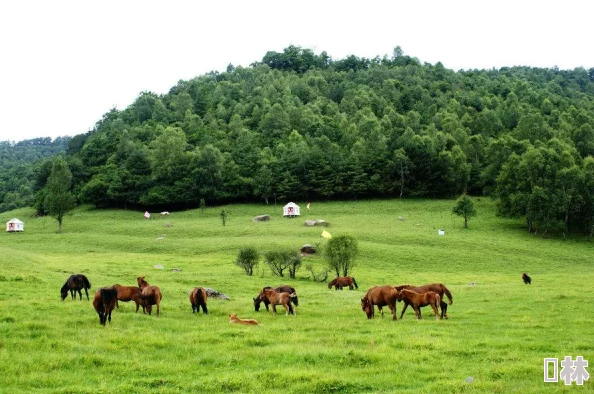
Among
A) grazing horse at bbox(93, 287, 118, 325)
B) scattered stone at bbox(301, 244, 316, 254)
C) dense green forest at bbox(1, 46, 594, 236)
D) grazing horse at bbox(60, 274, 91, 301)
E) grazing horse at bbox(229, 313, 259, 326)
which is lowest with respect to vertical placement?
scattered stone at bbox(301, 244, 316, 254)

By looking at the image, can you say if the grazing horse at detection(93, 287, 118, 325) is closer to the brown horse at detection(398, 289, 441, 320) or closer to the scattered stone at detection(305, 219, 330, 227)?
the brown horse at detection(398, 289, 441, 320)

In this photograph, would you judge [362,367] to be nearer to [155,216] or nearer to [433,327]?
[433,327]

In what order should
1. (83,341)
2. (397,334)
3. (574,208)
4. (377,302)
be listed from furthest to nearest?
1. (574,208)
2. (377,302)
3. (397,334)
4. (83,341)

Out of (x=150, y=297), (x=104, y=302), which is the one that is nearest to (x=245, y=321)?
(x=150, y=297)

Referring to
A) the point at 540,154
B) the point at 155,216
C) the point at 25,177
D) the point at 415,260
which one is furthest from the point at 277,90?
the point at 415,260

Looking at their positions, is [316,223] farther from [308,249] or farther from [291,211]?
[308,249]

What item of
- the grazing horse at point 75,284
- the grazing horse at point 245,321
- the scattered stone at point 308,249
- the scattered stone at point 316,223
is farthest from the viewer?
the scattered stone at point 316,223

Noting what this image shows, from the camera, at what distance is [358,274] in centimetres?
4762

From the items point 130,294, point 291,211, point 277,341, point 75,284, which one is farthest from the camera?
point 291,211

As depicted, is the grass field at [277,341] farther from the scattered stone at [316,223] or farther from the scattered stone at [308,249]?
the scattered stone at [316,223]

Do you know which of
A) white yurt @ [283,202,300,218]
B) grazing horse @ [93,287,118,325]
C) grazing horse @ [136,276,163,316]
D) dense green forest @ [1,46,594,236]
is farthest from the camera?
white yurt @ [283,202,300,218]

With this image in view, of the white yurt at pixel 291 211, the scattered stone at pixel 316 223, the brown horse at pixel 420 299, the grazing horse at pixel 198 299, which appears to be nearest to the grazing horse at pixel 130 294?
the grazing horse at pixel 198 299

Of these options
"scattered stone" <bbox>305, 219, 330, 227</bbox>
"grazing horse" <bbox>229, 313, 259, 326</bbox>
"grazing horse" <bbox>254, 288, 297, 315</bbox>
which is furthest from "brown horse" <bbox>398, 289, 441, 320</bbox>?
"scattered stone" <bbox>305, 219, 330, 227</bbox>

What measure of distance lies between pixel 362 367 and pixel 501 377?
10.3 feet
